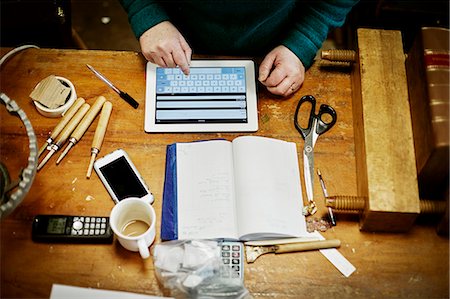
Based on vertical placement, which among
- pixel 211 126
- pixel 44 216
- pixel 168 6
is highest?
pixel 168 6

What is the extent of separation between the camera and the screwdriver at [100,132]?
3.26ft

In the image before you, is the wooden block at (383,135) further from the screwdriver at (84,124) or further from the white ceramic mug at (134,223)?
the screwdriver at (84,124)

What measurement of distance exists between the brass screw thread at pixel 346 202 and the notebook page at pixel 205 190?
182 millimetres

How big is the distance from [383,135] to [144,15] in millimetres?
554

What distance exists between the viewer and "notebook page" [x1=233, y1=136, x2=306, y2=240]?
94cm

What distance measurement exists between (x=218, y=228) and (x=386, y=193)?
0.31m

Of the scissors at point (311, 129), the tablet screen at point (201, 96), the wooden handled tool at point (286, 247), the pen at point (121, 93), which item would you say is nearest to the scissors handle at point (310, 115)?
the scissors at point (311, 129)

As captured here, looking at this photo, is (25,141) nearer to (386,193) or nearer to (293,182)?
(293,182)

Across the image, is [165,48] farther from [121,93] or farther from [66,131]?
[66,131]

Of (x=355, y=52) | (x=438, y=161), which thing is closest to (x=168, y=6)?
(x=355, y=52)

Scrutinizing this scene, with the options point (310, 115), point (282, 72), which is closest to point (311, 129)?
point (310, 115)

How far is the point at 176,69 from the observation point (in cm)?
110

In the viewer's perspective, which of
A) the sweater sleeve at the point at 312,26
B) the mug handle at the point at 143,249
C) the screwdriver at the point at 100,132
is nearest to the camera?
the mug handle at the point at 143,249

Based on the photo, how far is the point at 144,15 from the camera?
1095 millimetres
